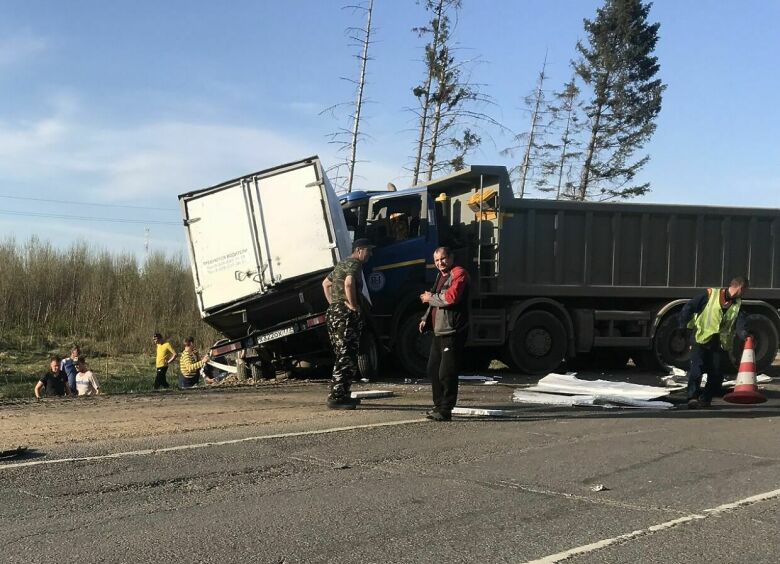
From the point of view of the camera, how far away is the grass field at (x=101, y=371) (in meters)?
18.1

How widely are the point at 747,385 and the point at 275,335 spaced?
6444mm

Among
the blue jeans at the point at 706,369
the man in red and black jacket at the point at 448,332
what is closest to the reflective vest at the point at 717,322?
the blue jeans at the point at 706,369

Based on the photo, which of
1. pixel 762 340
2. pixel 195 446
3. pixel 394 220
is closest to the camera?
pixel 195 446

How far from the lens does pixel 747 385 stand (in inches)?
388

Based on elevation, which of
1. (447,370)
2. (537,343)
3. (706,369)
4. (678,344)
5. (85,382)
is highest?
(678,344)

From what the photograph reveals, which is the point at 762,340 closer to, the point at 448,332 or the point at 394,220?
the point at 394,220

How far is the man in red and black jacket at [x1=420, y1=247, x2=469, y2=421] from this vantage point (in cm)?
760

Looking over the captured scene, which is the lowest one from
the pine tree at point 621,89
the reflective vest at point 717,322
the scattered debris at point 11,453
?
the scattered debris at point 11,453

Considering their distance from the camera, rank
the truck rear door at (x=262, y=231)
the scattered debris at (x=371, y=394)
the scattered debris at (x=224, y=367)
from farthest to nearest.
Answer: the scattered debris at (x=224, y=367), the truck rear door at (x=262, y=231), the scattered debris at (x=371, y=394)

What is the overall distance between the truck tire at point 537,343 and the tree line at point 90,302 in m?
13.9

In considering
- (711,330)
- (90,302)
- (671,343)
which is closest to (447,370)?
(711,330)

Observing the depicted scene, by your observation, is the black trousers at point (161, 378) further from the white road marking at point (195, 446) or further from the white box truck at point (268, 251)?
the white road marking at point (195, 446)

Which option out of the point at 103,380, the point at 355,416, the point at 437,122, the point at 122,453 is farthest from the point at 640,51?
the point at 122,453

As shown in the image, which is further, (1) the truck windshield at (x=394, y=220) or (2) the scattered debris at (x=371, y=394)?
(1) the truck windshield at (x=394, y=220)
